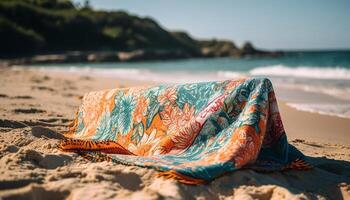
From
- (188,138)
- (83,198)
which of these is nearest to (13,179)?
(83,198)

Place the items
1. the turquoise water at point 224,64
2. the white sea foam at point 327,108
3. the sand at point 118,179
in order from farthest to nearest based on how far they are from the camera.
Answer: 1. the turquoise water at point 224,64
2. the white sea foam at point 327,108
3. the sand at point 118,179

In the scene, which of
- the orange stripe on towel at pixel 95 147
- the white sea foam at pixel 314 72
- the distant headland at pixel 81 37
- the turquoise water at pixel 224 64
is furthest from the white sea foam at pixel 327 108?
the distant headland at pixel 81 37

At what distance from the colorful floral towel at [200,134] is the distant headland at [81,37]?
2775 centimetres

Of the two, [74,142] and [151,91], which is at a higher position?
[151,91]

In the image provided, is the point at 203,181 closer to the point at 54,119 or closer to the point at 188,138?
the point at 188,138

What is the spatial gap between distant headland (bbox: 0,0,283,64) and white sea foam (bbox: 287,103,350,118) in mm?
26319

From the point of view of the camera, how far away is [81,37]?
51062 millimetres

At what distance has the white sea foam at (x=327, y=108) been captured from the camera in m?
5.55

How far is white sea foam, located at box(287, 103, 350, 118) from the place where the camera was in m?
5.55

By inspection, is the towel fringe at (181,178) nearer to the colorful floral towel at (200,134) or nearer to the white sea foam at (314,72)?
the colorful floral towel at (200,134)

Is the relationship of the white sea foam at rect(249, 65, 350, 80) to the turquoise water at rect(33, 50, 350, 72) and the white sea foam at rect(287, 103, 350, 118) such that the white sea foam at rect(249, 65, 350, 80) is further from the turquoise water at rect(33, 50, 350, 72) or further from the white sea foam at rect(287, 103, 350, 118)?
the white sea foam at rect(287, 103, 350, 118)

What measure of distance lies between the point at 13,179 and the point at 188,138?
129 centimetres

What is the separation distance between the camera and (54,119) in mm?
4602

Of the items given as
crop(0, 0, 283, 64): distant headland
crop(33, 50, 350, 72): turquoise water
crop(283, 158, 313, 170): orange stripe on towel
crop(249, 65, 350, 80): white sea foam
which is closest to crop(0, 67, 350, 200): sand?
crop(283, 158, 313, 170): orange stripe on towel
